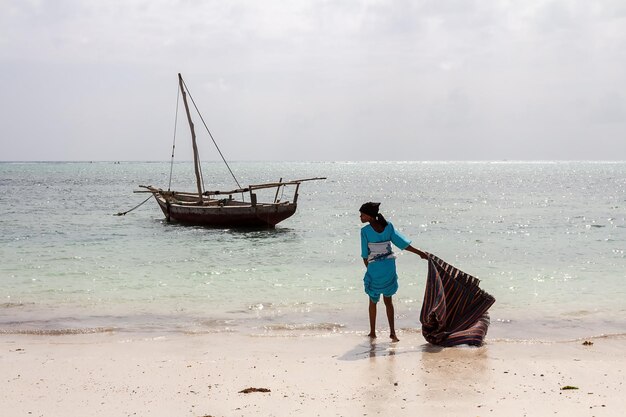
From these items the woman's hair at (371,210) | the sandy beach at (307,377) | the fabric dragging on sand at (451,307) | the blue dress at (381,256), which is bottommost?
the sandy beach at (307,377)

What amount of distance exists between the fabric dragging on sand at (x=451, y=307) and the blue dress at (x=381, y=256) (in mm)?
449

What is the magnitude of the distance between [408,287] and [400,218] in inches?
1030

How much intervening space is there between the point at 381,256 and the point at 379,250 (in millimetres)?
76

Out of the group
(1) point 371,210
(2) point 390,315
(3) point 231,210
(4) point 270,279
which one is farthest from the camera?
(3) point 231,210

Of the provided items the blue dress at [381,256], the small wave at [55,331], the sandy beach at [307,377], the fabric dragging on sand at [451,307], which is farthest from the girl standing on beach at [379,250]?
the small wave at [55,331]

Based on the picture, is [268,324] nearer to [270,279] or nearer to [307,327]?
[307,327]

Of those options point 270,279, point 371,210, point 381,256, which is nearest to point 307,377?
point 381,256

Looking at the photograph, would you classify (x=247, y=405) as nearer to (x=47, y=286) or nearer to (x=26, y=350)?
(x=26, y=350)

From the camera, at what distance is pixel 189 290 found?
12570mm

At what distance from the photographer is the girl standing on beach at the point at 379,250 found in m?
7.41

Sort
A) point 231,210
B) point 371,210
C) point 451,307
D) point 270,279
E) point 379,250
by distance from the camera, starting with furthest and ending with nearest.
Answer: point 231,210, point 270,279, point 451,307, point 379,250, point 371,210

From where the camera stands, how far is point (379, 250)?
754cm

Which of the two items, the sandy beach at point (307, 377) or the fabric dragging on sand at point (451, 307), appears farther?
the fabric dragging on sand at point (451, 307)

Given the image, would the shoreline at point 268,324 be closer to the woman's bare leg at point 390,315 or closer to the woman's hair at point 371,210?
the woman's bare leg at point 390,315
